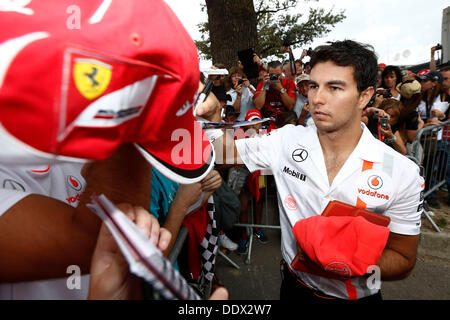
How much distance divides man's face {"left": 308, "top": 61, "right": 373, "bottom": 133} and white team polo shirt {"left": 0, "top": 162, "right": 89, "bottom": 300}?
1.60m

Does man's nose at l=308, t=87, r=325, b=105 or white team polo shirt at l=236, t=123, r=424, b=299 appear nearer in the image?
white team polo shirt at l=236, t=123, r=424, b=299

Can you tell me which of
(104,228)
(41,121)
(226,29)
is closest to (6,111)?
(41,121)

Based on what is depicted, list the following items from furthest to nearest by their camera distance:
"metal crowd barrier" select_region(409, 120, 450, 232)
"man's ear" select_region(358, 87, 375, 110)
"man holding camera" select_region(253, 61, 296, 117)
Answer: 1. "man holding camera" select_region(253, 61, 296, 117)
2. "metal crowd barrier" select_region(409, 120, 450, 232)
3. "man's ear" select_region(358, 87, 375, 110)

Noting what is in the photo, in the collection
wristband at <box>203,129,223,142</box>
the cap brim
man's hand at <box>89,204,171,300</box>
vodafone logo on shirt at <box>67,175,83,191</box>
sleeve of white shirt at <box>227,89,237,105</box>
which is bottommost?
man's hand at <box>89,204,171,300</box>

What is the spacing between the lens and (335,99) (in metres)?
1.81

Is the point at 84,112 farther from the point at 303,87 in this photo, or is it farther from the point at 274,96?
the point at 303,87

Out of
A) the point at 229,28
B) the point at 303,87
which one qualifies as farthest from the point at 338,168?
the point at 229,28

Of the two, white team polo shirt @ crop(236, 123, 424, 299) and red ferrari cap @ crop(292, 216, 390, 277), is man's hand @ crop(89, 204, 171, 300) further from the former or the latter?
white team polo shirt @ crop(236, 123, 424, 299)

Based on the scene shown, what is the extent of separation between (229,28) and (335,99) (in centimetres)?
630

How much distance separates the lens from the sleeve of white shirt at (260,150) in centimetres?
209

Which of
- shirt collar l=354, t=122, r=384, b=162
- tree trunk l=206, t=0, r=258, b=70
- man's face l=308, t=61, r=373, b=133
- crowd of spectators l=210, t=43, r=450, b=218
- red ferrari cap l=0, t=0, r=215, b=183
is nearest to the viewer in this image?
red ferrari cap l=0, t=0, r=215, b=183

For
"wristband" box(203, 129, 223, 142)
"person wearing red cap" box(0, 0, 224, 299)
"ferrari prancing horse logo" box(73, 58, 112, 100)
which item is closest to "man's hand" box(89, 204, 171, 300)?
"person wearing red cap" box(0, 0, 224, 299)

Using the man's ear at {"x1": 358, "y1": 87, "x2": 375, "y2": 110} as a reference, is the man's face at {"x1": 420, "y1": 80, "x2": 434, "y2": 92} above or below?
above

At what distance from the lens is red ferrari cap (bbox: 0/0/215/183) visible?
0.40m
